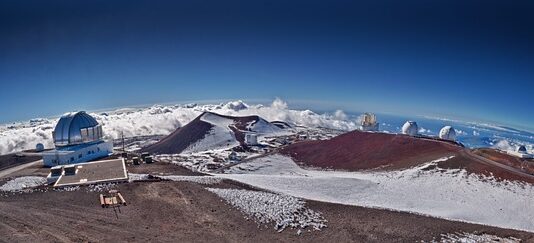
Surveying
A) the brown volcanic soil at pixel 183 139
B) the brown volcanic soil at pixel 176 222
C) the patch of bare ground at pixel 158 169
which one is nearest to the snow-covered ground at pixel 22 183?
the brown volcanic soil at pixel 176 222

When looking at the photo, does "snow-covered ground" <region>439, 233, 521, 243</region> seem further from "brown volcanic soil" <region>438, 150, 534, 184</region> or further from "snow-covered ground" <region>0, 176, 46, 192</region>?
"snow-covered ground" <region>0, 176, 46, 192</region>

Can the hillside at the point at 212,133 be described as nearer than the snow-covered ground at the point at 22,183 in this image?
No

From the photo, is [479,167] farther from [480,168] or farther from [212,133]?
[212,133]

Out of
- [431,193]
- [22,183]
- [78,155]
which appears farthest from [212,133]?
[431,193]

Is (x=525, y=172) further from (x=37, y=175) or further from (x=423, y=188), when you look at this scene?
(x=37, y=175)

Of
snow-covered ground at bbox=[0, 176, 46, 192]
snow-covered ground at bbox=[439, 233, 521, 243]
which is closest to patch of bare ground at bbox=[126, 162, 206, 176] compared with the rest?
snow-covered ground at bbox=[0, 176, 46, 192]

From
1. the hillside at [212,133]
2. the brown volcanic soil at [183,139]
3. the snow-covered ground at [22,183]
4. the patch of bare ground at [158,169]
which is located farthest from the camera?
the brown volcanic soil at [183,139]

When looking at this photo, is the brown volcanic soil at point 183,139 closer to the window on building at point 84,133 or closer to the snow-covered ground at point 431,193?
the window on building at point 84,133
